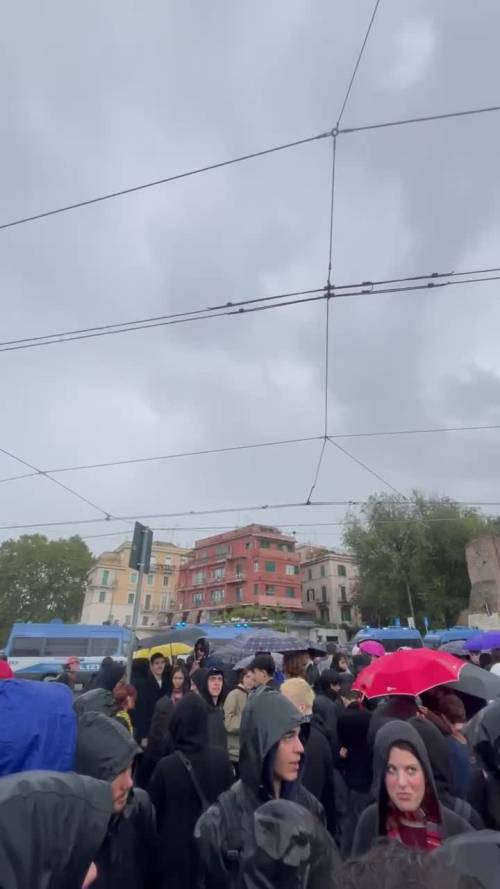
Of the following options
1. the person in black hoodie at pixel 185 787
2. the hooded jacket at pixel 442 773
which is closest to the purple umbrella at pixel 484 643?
the hooded jacket at pixel 442 773

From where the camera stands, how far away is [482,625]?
26781mm

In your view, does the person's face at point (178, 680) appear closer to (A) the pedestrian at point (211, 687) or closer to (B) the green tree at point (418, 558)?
(A) the pedestrian at point (211, 687)

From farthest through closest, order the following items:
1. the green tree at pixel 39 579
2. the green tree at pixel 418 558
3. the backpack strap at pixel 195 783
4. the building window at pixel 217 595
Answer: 1. the building window at pixel 217 595
2. the green tree at pixel 39 579
3. the green tree at pixel 418 558
4. the backpack strap at pixel 195 783

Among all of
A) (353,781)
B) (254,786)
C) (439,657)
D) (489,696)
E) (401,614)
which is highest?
(401,614)

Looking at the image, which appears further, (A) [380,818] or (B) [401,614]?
(B) [401,614]

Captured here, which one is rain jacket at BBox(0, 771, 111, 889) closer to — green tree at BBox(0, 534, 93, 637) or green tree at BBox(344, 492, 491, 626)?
green tree at BBox(344, 492, 491, 626)

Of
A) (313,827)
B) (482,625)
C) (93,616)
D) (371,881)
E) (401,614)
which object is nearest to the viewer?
(371,881)

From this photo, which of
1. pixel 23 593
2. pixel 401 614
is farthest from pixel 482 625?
pixel 23 593

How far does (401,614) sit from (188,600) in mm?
27530

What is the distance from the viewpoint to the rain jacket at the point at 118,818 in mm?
2010

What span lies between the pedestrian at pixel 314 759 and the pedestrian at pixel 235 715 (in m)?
1.05

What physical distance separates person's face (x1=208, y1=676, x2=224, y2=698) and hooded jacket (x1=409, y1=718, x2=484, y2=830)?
2.77 metres

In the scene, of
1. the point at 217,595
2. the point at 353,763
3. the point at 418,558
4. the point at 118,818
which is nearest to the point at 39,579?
the point at 217,595

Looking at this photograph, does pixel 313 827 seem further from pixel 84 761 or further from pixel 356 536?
pixel 356 536
